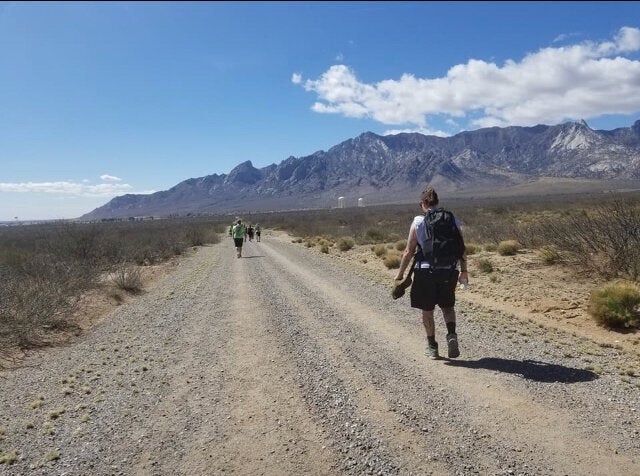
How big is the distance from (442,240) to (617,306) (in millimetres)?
4299

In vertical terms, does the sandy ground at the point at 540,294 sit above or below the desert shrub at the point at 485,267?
below

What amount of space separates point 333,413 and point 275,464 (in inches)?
37.7

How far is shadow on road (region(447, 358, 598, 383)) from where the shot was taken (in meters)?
5.14

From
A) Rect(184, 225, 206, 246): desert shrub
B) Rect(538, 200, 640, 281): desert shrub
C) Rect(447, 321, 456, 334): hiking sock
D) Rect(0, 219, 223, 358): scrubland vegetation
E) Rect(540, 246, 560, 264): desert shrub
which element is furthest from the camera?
Rect(184, 225, 206, 246): desert shrub

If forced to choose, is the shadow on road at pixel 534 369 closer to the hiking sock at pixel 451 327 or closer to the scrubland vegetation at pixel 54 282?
the hiking sock at pixel 451 327

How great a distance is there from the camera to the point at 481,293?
11609 millimetres

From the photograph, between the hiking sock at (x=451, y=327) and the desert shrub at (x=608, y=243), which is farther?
the desert shrub at (x=608, y=243)

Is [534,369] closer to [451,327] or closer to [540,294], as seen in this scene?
[451,327]

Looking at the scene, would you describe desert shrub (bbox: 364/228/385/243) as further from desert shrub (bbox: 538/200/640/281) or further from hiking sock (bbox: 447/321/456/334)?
hiking sock (bbox: 447/321/456/334)

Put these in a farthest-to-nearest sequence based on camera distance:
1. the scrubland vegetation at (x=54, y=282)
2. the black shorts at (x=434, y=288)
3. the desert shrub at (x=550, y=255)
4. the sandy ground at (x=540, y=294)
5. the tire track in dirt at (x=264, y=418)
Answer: the desert shrub at (x=550, y=255) → the scrubland vegetation at (x=54, y=282) → the sandy ground at (x=540, y=294) → the black shorts at (x=434, y=288) → the tire track in dirt at (x=264, y=418)

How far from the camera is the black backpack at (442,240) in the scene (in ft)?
18.0

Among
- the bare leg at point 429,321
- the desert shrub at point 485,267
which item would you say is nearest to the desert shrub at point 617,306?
the bare leg at point 429,321

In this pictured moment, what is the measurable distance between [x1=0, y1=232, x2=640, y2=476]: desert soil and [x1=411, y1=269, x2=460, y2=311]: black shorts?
30.1 inches

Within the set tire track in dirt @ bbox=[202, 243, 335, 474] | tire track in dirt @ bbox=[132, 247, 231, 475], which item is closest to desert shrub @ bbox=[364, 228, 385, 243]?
tire track in dirt @ bbox=[132, 247, 231, 475]
